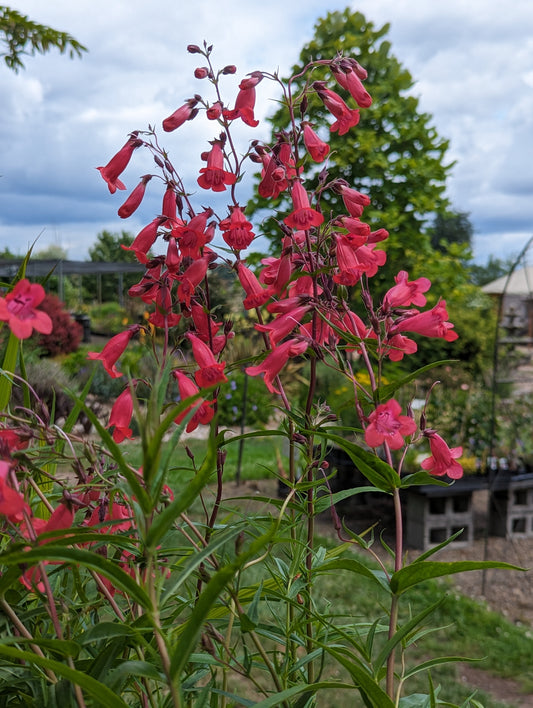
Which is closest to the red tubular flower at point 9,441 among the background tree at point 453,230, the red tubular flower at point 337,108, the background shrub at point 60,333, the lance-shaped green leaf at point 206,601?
the lance-shaped green leaf at point 206,601

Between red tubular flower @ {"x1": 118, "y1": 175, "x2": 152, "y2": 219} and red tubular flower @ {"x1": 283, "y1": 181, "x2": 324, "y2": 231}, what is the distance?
29 centimetres

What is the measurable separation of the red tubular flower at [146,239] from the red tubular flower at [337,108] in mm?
373

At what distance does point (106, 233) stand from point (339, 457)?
61.9ft

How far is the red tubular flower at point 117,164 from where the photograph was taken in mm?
1181

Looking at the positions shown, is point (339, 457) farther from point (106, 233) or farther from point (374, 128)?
point (106, 233)

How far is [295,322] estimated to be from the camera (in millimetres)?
988

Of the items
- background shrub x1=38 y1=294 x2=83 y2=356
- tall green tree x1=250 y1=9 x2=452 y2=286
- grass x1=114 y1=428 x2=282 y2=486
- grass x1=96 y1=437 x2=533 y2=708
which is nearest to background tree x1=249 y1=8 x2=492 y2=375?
tall green tree x1=250 y1=9 x2=452 y2=286

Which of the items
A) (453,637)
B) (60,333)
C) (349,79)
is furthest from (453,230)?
(349,79)

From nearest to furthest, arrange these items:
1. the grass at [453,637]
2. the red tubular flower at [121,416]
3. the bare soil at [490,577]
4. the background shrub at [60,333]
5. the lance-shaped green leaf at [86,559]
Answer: the lance-shaped green leaf at [86,559]
the red tubular flower at [121,416]
the grass at [453,637]
the bare soil at [490,577]
the background shrub at [60,333]

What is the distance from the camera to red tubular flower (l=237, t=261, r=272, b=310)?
3.40 ft

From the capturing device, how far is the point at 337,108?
3.95ft

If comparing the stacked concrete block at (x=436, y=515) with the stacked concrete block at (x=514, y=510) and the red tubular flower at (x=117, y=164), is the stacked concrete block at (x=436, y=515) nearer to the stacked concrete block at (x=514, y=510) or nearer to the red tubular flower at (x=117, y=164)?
the stacked concrete block at (x=514, y=510)

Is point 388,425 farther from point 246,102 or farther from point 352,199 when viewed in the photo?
point 246,102

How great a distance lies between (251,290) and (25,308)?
406mm
